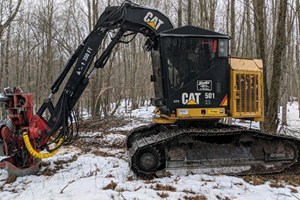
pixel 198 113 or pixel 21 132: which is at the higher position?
pixel 198 113

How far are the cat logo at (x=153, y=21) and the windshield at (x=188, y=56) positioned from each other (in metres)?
0.47

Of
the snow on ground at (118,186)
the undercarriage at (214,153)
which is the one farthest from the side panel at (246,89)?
the snow on ground at (118,186)

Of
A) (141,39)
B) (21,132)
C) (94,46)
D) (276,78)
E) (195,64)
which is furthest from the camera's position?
(141,39)

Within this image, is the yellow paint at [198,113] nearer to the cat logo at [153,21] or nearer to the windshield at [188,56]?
the windshield at [188,56]

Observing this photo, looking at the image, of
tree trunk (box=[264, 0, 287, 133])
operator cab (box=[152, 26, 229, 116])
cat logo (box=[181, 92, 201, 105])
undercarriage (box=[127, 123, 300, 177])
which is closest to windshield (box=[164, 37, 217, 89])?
Answer: operator cab (box=[152, 26, 229, 116])

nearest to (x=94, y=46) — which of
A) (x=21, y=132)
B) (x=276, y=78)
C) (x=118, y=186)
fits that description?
(x=21, y=132)

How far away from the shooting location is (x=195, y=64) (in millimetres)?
6758

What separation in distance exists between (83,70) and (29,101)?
1.25 m

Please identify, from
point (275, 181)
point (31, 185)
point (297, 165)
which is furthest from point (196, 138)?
point (31, 185)

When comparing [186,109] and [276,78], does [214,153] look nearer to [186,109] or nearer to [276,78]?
[186,109]

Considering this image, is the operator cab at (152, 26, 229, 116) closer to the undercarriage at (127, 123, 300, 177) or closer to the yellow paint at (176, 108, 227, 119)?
the yellow paint at (176, 108, 227, 119)

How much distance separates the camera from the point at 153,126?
8.01 meters

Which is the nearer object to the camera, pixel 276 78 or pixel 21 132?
pixel 21 132

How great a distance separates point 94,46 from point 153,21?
134 cm
